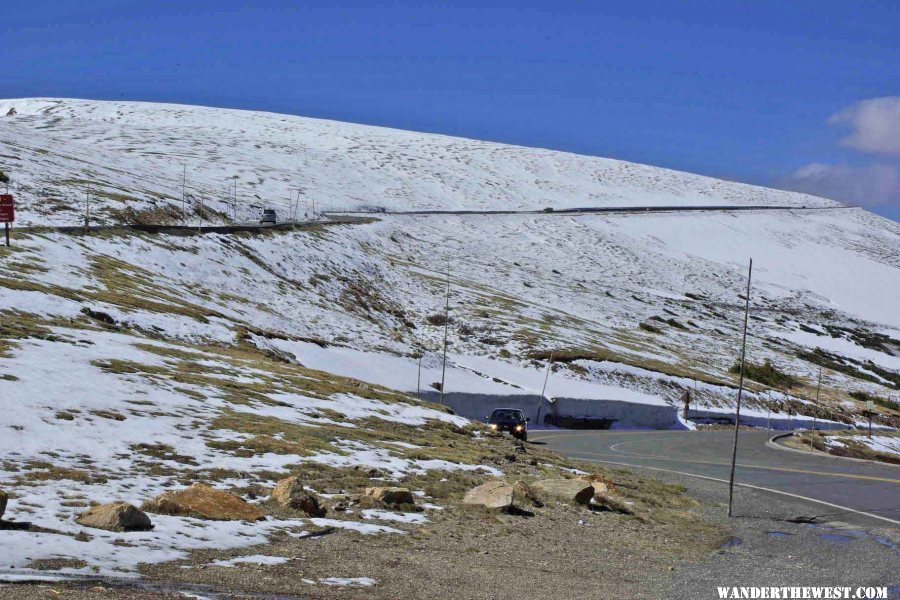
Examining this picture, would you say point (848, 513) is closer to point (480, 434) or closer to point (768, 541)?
point (768, 541)

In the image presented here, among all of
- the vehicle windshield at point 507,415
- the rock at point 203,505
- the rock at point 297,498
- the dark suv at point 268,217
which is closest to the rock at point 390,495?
the rock at point 297,498

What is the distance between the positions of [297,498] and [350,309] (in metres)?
54.4

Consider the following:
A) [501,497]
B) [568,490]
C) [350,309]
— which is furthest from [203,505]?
[350,309]

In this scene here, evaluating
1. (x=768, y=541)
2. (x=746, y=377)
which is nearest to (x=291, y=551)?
(x=768, y=541)

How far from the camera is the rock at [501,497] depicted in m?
18.9

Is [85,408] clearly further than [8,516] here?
Yes

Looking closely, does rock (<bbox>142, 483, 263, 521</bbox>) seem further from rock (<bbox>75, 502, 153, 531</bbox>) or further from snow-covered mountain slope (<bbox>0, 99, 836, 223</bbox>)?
snow-covered mountain slope (<bbox>0, 99, 836, 223</bbox>)

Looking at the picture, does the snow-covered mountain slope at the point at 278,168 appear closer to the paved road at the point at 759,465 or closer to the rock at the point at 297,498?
the paved road at the point at 759,465

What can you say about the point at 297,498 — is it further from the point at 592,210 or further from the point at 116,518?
the point at 592,210

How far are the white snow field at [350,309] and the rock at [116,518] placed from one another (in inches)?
11.0

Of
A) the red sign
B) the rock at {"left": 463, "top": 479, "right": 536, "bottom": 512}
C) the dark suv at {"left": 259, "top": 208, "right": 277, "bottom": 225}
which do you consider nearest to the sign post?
the red sign

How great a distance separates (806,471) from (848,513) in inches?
398

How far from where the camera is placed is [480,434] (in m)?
33.1

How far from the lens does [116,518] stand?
13.2 meters
